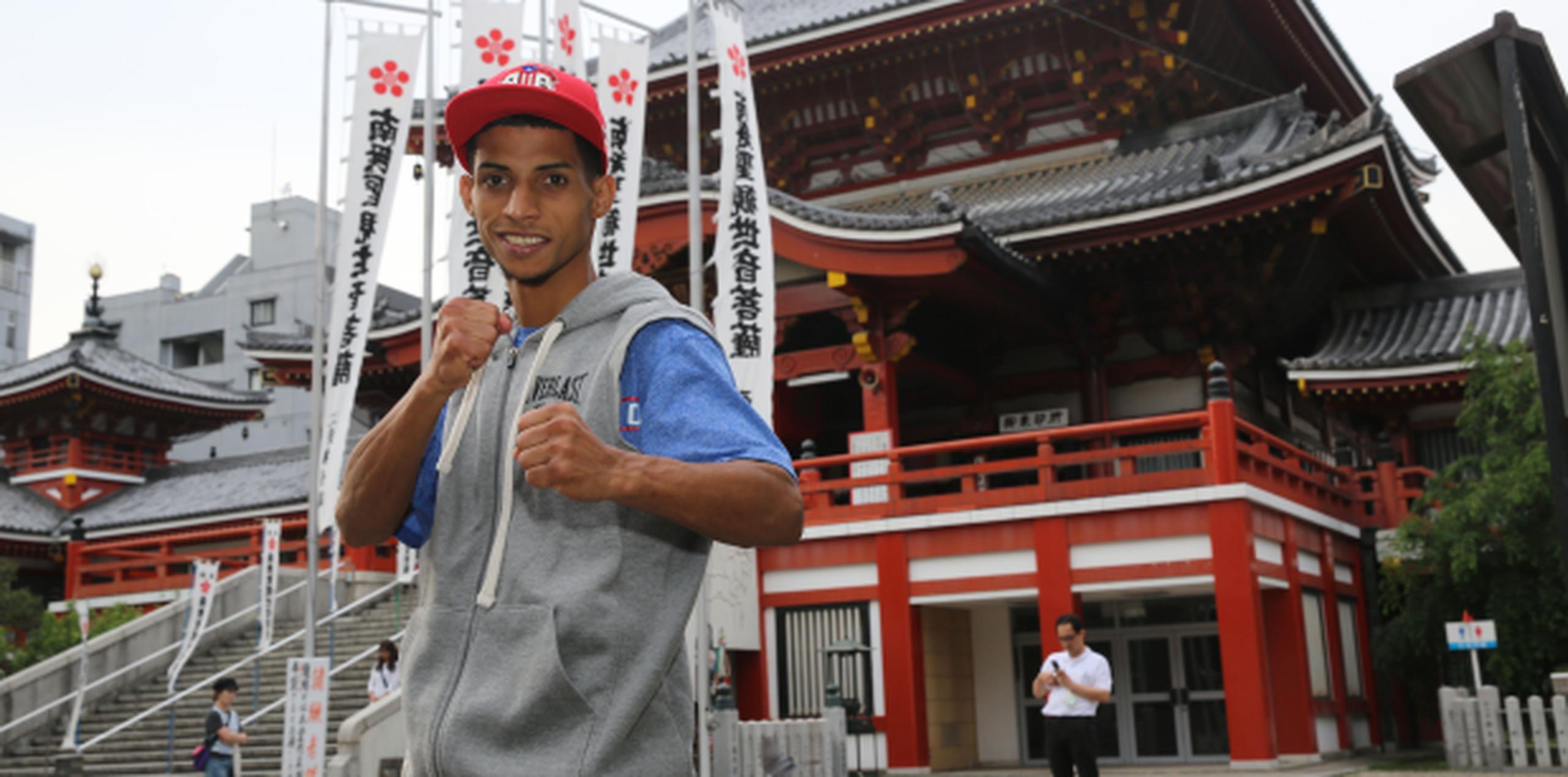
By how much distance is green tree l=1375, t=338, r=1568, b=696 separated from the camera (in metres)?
13.1

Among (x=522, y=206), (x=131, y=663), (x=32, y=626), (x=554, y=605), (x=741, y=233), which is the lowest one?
(x=554, y=605)

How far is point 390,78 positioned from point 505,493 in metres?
12.1

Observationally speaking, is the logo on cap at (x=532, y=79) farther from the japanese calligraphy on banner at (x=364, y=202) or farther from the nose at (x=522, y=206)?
the japanese calligraphy on banner at (x=364, y=202)

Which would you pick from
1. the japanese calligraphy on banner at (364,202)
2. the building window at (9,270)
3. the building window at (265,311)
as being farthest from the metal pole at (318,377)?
the building window at (9,270)

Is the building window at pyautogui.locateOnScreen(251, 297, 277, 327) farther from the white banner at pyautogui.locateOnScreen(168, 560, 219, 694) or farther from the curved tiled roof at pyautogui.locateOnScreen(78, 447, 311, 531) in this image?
the white banner at pyautogui.locateOnScreen(168, 560, 219, 694)

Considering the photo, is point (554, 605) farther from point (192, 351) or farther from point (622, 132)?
point (192, 351)

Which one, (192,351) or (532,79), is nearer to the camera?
(532,79)

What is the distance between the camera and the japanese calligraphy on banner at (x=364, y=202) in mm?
12984

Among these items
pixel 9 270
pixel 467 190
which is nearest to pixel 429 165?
pixel 467 190

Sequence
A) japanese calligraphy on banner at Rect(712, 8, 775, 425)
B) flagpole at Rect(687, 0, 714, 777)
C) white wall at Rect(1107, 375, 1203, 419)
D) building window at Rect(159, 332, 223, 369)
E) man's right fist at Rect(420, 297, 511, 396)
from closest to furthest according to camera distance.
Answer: man's right fist at Rect(420, 297, 511, 396)
flagpole at Rect(687, 0, 714, 777)
japanese calligraphy on banner at Rect(712, 8, 775, 425)
white wall at Rect(1107, 375, 1203, 419)
building window at Rect(159, 332, 223, 369)

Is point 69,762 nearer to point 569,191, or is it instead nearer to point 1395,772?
point 1395,772

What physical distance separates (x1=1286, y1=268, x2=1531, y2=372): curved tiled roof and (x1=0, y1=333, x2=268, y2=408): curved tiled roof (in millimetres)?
20311

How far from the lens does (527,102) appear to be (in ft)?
6.51

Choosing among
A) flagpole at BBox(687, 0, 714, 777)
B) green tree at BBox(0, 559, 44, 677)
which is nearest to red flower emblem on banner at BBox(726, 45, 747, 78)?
flagpole at BBox(687, 0, 714, 777)
